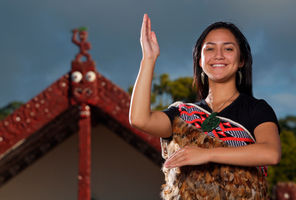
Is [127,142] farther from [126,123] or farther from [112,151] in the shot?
[126,123]

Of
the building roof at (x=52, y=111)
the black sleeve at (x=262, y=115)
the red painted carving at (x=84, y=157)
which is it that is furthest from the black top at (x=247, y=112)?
the red painted carving at (x=84, y=157)

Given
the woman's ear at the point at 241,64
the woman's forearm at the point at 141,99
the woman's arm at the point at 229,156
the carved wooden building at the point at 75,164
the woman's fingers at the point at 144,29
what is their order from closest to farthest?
the woman's arm at the point at 229,156 → the woman's forearm at the point at 141,99 → the woman's fingers at the point at 144,29 → the woman's ear at the point at 241,64 → the carved wooden building at the point at 75,164

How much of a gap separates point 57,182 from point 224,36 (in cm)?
673

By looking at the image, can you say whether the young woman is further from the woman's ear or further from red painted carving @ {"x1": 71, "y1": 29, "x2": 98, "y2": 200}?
red painted carving @ {"x1": 71, "y1": 29, "x2": 98, "y2": 200}

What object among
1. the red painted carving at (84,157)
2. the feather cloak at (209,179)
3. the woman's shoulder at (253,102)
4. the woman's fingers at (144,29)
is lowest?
the feather cloak at (209,179)

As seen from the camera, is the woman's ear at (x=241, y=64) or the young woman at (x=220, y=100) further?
the woman's ear at (x=241, y=64)

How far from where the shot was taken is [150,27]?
1720mm

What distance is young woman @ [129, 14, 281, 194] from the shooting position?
1.47 meters

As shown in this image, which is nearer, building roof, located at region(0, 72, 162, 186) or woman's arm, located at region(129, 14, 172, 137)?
woman's arm, located at region(129, 14, 172, 137)

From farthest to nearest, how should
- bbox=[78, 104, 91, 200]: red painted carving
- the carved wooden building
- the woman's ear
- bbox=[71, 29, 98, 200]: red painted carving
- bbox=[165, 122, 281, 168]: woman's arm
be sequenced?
the carved wooden building, bbox=[71, 29, 98, 200]: red painted carving, bbox=[78, 104, 91, 200]: red painted carving, the woman's ear, bbox=[165, 122, 281, 168]: woman's arm

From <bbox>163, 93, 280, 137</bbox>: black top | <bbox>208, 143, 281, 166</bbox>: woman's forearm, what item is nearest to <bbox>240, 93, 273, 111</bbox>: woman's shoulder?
<bbox>163, 93, 280, 137</bbox>: black top

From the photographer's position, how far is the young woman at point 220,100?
1467 mm

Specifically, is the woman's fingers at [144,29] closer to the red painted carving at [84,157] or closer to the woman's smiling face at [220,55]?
the woman's smiling face at [220,55]

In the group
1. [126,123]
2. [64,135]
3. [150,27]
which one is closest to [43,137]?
[64,135]
